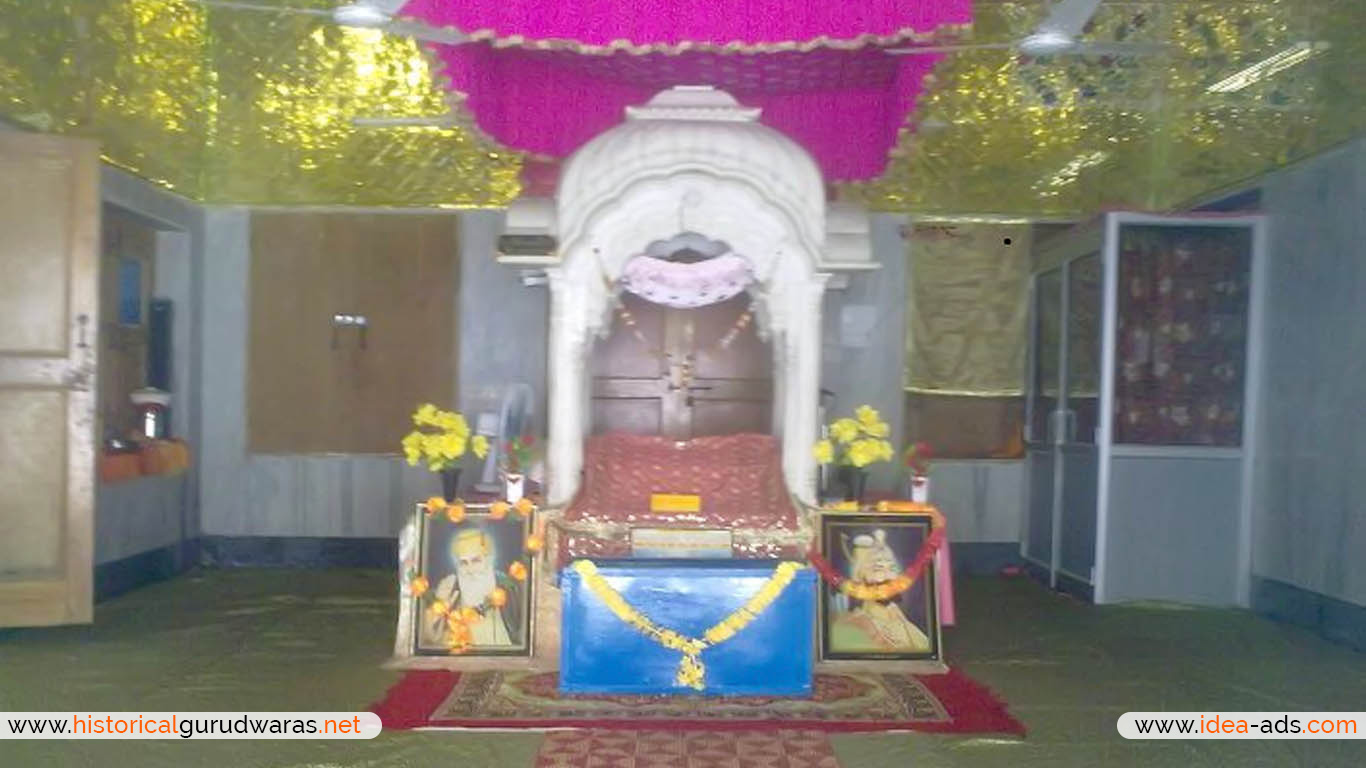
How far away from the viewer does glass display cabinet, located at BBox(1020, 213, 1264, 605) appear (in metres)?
6.80

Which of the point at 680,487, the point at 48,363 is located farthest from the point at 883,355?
the point at 48,363

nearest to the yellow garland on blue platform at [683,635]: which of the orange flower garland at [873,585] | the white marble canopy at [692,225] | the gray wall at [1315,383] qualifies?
the orange flower garland at [873,585]

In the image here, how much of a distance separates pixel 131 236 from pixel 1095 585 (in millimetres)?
6612

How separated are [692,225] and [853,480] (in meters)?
1.52

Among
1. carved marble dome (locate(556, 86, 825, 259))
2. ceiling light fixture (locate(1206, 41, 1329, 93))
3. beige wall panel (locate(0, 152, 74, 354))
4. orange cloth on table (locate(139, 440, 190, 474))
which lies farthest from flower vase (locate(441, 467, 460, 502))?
ceiling light fixture (locate(1206, 41, 1329, 93))

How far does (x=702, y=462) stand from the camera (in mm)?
5734

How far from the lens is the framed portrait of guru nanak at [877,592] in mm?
5266

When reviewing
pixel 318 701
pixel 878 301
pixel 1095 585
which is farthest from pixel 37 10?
pixel 1095 585

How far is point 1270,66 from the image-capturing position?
21.3ft

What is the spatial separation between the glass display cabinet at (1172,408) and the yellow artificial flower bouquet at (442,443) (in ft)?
12.8

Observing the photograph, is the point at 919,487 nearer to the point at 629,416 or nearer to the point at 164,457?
the point at 629,416

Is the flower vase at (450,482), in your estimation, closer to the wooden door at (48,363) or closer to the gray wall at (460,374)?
the wooden door at (48,363)

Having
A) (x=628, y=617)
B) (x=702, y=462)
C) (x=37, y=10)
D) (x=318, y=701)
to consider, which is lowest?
(x=318, y=701)

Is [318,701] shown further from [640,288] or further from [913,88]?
[913,88]
